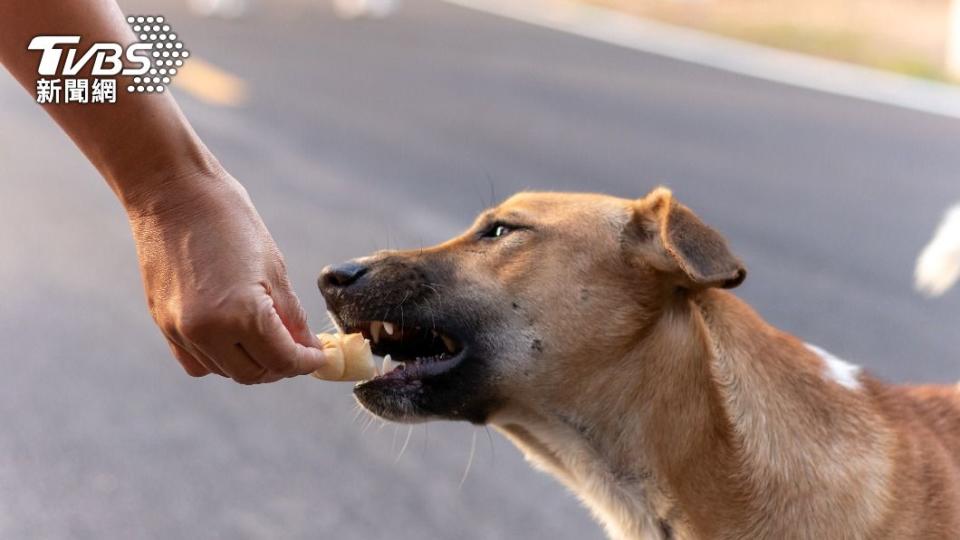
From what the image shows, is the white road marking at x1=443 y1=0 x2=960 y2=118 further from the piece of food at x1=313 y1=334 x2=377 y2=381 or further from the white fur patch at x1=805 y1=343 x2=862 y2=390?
the piece of food at x1=313 y1=334 x2=377 y2=381

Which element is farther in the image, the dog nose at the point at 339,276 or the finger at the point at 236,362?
the dog nose at the point at 339,276

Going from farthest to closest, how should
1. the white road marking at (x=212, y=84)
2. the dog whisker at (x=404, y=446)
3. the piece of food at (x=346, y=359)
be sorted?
the white road marking at (x=212, y=84) → the dog whisker at (x=404, y=446) → the piece of food at (x=346, y=359)

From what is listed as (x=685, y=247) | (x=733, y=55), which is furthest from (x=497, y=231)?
(x=733, y=55)

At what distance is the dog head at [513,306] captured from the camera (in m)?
3.42

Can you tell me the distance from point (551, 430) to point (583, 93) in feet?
26.9

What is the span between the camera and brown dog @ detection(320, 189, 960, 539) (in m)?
3.27

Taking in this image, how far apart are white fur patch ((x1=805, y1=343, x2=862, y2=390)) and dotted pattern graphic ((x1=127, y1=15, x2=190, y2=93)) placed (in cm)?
188

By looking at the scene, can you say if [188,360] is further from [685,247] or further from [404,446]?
[404,446]

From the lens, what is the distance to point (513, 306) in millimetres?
3477

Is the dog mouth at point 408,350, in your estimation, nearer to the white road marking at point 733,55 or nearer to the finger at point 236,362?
the finger at point 236,362

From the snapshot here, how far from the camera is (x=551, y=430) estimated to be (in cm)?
349

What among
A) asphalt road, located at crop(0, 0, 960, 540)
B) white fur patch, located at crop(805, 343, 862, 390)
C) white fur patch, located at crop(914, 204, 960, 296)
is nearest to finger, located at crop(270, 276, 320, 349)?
white fur patch, located at crop(805, 343, 862, 390)

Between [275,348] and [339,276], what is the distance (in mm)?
1007

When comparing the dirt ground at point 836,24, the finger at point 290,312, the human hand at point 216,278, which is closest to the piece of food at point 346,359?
the finger at point 290,312
